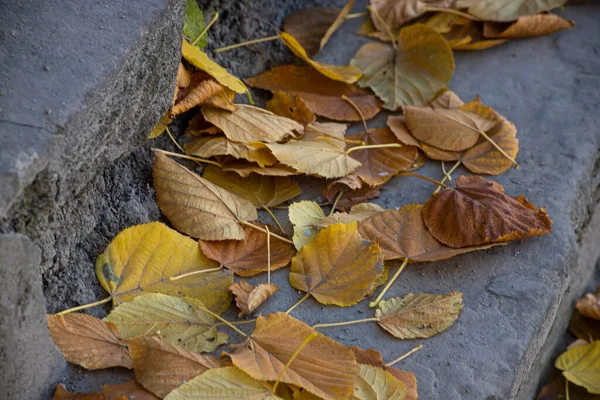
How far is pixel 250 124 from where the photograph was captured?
150 centimetres

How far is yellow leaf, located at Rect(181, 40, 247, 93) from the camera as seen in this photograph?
147 cm

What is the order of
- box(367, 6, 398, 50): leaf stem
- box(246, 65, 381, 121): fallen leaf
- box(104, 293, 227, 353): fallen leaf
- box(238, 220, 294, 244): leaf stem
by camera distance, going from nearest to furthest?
box(104, 293, 227, 353): fallen leaf → box(238, 220, 294, 244): leaf stem → box(246, 65, 381, 121): fallen leaf → box(367, 6, 398, 50): leaf stem

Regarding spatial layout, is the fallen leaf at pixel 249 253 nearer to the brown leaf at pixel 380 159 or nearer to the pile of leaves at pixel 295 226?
the pile of leaves at pixel 295 226

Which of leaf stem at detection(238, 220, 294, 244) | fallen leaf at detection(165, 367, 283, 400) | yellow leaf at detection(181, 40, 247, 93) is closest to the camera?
fallen leaf at detection(165, 367, 283, 400)

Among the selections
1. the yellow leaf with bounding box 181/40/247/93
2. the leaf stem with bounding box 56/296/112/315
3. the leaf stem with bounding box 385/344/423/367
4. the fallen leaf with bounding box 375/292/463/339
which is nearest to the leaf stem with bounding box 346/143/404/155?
the yellow leaf with bounding box 181/40/247/93

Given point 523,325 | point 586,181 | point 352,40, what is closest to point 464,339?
point 523,325

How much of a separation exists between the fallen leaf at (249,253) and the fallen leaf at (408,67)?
520 mm

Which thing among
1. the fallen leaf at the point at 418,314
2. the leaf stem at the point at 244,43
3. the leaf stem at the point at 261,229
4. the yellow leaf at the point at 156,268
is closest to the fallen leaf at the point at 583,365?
the fallen leaf at the point at 418,314

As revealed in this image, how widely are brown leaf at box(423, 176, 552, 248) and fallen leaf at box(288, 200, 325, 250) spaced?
Result: 0.20m

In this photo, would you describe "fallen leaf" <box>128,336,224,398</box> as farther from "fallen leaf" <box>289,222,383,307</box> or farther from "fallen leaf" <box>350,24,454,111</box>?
"fallen leaf" <box>350,24,454,111</box>

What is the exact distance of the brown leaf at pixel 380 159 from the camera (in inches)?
60.5

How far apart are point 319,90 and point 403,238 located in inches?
19.7

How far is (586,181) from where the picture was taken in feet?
5.32

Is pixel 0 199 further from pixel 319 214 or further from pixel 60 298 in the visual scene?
pixel 319 214
